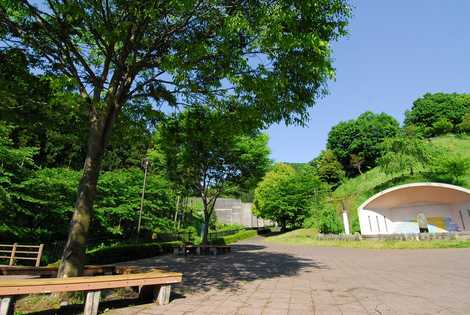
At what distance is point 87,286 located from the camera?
418cm

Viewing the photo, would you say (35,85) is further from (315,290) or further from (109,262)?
(109,262)

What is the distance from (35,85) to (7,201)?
10433mm

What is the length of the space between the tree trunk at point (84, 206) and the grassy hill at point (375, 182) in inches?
1064

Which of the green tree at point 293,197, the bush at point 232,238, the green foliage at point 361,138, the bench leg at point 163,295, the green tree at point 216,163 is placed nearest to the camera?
the bench leg at point 163,295

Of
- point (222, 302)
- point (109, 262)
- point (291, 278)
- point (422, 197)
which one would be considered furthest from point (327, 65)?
point (422, 197)

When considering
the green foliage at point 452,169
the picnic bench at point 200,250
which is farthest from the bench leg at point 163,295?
the green foliage at point 452,169

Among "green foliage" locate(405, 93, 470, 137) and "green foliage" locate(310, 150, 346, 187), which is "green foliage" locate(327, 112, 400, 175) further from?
"green foliage" locate(405, 93, 470, 137)

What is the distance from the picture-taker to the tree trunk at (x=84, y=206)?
5395 mm

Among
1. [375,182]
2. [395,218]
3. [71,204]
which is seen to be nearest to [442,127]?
[375,182]

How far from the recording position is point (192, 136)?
8.61 m

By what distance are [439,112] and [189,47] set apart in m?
63.9

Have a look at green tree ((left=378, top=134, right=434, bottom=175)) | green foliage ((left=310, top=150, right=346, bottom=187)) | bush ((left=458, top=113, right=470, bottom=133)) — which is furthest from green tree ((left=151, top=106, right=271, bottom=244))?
bush ((left=458, top=113, right=470, bottom=133))

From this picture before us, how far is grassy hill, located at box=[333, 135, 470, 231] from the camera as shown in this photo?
29.4 metres

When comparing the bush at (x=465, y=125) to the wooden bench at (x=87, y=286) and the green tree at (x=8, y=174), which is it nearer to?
the wooden bench at (x=87, y=286)
